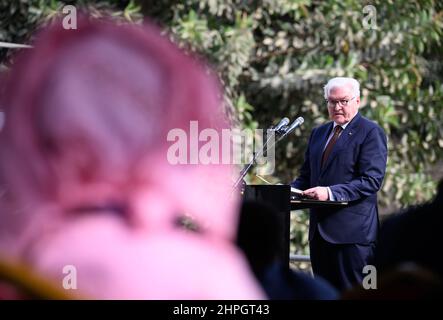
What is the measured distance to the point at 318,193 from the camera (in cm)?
392

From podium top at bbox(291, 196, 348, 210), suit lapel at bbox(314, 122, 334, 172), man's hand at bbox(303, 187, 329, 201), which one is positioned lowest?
podium top at bbox(291, 196, 348, 210)

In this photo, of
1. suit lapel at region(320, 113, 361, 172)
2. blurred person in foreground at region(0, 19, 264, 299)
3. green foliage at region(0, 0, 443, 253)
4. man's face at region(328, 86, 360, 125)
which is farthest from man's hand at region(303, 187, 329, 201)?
green foliage at region(0, 0, 443, 253)

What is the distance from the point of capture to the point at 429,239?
161 centimetres

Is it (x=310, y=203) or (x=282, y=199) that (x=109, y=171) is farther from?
(x=310, y=203)

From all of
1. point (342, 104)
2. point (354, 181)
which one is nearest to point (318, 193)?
point (354, 181)

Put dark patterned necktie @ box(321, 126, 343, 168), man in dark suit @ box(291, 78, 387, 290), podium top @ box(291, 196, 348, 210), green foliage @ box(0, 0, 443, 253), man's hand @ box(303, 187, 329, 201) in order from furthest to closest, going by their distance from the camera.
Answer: green foliage @ box(0, 0, 443, 253) < dark patterned necktie @ box(321, 126, 343, 168) < man in dark suit @ box(291, 78, 387, 290) < man's hand @ box(303, 187, 329, 201) < podium top @ box(291, 196, 348, 210)

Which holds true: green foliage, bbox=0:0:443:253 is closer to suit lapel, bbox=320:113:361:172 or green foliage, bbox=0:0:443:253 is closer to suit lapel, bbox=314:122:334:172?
suit lapel, bbox=314:122:334:172

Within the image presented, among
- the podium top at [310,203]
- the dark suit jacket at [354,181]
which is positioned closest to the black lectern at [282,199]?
the podium top at [310,203]

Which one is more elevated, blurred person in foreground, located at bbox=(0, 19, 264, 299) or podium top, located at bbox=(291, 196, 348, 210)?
blurred person in foreground, located at bbox=(0, 19, 264, 299)

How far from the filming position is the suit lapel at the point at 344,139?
13.5 feet

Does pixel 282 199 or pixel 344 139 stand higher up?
pixel 344 139

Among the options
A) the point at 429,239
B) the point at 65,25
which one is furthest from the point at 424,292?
the point at 65,25

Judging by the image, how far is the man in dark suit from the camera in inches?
159

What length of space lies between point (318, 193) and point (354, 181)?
0.22 metres
